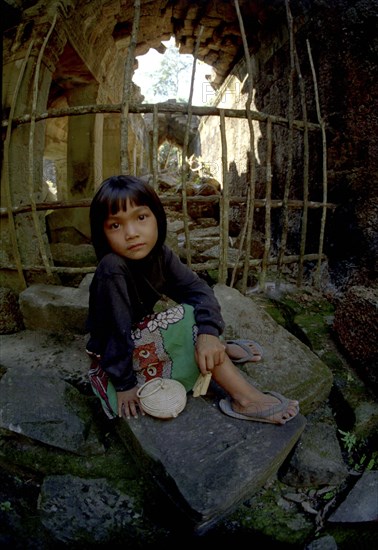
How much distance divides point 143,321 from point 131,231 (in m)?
0.47

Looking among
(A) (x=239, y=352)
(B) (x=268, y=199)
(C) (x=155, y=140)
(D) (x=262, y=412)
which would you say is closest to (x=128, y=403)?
(D) (x=262, y=412)

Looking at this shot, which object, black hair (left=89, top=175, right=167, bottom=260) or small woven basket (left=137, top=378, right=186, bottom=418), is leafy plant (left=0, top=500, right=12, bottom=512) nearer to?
small woven basket (left=137, top=378, right=186, bottom=418)

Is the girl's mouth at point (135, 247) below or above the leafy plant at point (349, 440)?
above

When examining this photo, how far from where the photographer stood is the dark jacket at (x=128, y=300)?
145 cm

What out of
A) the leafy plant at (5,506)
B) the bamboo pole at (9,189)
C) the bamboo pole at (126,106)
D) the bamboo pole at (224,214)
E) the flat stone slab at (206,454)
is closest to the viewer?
the flat stone slab at (206,454)

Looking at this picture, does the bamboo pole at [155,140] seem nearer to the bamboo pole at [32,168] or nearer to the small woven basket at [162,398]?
the bamboo pole at [32,168]

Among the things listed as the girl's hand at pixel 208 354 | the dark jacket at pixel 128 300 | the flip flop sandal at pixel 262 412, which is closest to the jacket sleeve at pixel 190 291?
the dark jacket at pixel 128 300

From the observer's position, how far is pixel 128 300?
1.47 meters

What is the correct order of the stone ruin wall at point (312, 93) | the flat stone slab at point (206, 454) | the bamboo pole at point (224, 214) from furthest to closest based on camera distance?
Result: the stone ruin wall at point (312, 93) < the bamboo pole at point (224, 214) < the flat stone slab at point (206, 454)

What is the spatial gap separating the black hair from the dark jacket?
14cm

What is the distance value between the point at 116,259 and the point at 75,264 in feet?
6.12

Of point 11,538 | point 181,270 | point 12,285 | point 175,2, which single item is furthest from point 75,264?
point 175,2

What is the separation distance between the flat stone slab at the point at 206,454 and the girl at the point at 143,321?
0.06 meters

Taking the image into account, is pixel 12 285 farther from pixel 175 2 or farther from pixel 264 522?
pixel 175 2
